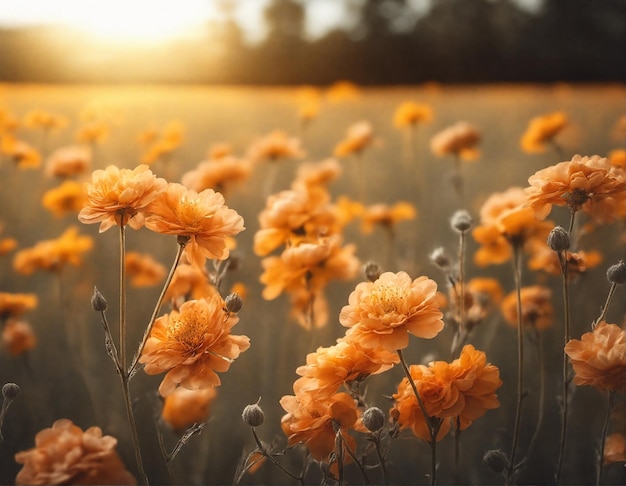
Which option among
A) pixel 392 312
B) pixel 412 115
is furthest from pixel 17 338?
pixel 412 115

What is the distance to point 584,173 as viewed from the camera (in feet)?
3.23

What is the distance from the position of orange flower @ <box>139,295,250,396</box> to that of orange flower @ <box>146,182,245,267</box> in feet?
0.31

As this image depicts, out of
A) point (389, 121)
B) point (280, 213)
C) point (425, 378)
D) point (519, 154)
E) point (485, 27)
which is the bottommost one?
point (425, 378)

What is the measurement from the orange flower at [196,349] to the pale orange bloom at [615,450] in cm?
67

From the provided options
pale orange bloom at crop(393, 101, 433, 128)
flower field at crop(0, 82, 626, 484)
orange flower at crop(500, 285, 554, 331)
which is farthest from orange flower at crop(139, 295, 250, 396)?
pale orange bloom at crop(393, 101, 433, 128)

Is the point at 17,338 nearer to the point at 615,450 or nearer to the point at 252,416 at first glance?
the point at 252,416

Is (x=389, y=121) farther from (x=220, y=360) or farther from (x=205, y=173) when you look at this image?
(x=220, y=360)

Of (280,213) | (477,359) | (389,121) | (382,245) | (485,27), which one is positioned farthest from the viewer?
(485,27)

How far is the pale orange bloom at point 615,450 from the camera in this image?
107 centimetres

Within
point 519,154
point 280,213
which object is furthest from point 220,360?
point 519,154

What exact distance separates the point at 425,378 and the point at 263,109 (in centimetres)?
433

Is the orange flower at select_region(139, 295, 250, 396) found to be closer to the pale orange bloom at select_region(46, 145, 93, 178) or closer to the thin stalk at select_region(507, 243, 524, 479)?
the thin stalk at select_region(507, 243, 524, 479)

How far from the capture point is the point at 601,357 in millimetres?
868

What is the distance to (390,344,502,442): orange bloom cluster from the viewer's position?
874 millimetres
